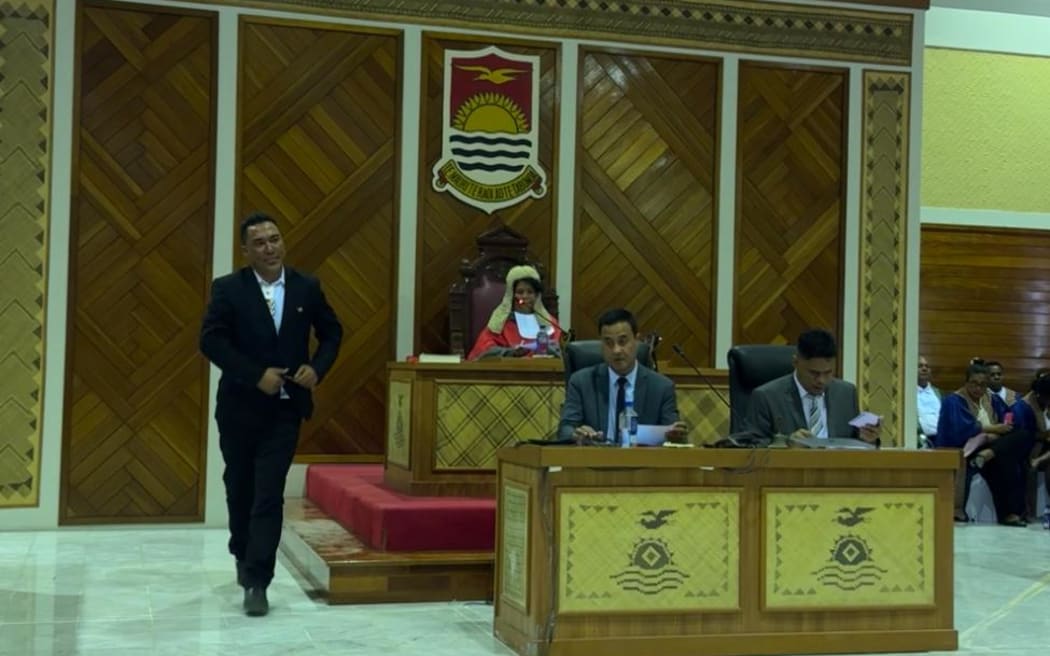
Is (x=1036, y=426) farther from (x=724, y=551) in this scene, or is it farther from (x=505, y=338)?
(x=724, y=551)

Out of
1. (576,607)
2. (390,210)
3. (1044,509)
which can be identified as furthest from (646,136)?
(576,607)

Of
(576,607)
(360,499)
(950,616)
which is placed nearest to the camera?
(576,607)

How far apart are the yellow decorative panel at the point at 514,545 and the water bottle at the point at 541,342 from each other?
2.59 m

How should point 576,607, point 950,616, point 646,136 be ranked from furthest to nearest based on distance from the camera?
1. point 646,136
2. point 950,616
3. point 576,607

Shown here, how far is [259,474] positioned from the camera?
474 cm

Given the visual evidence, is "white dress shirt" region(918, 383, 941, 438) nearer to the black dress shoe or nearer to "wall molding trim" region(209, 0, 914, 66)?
"wall molding trim" region(209, 0, 914, 66)

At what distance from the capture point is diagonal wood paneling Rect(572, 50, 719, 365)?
8227mm

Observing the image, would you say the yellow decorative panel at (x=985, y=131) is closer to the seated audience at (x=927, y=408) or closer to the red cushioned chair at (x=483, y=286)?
the seated audience at (x=927, y=408)

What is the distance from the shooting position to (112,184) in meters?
7.35

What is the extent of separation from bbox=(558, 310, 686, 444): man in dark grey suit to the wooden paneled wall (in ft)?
21.0

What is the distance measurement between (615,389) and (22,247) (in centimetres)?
402

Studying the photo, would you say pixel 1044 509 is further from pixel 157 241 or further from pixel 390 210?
pixel 157 241

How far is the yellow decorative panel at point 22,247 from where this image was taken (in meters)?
7.11

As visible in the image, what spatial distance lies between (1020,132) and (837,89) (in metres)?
3.11
